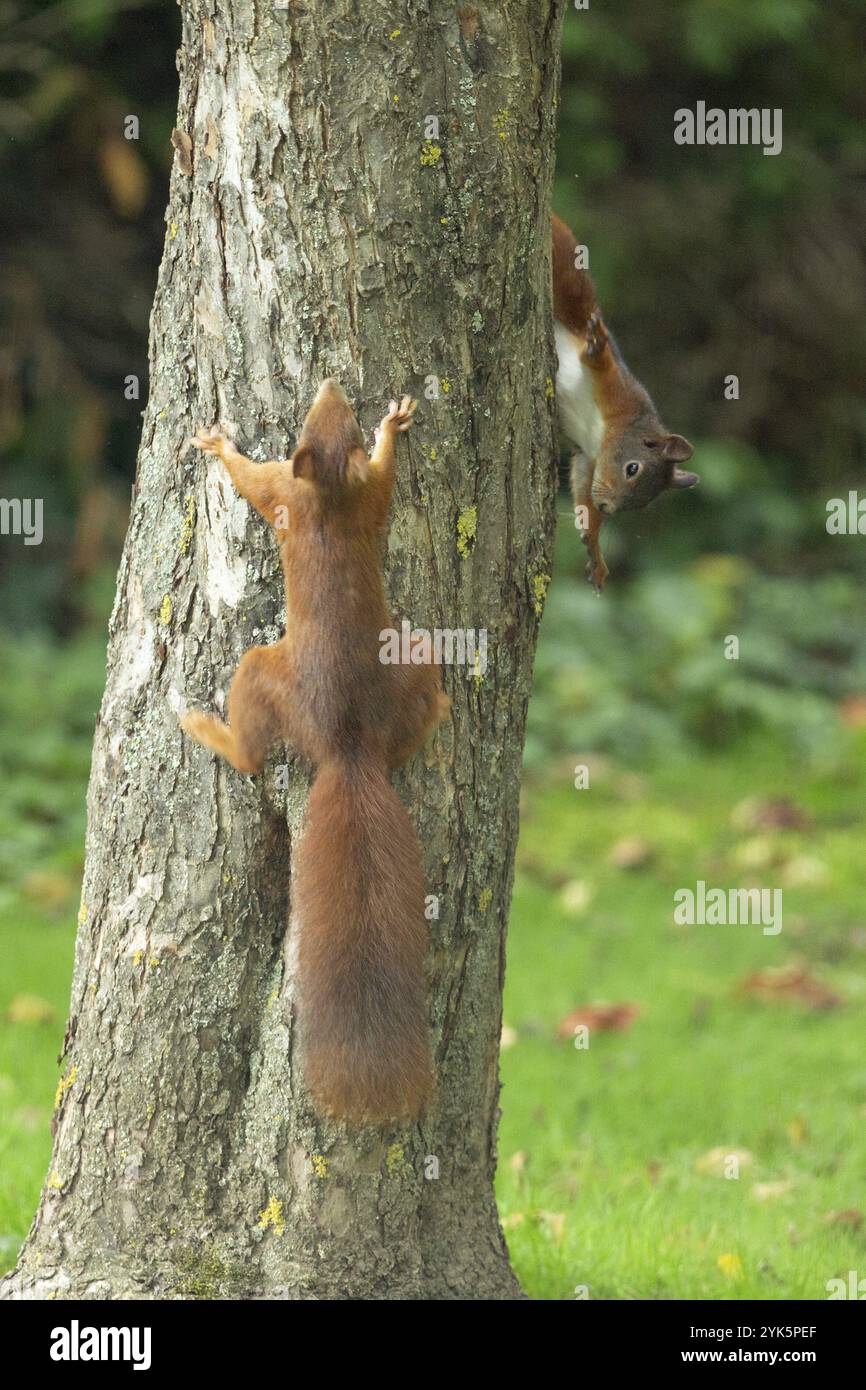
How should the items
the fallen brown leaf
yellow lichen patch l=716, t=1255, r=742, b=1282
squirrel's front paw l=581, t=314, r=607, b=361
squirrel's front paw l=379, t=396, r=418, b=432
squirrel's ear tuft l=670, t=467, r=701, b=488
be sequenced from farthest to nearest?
the fallen brown leaf
squirrel's ear tuft l=670, t=467, r=701, b=488
squirrel's front paw l=581, t=314, r=607, b=361
yellow lichen patch l=716, t=1255, r=742, b=1282
squirrel's front paw l=379, t=396, r=418, b=432

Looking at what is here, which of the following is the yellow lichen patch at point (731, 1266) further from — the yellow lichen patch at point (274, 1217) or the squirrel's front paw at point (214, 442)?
the squirrel's front paw at point (214, 442)

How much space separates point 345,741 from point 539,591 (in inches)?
22.0

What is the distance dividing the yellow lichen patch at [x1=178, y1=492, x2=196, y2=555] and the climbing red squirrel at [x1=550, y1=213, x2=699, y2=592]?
1.15m

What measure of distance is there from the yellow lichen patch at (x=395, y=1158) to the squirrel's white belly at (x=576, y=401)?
1.83m

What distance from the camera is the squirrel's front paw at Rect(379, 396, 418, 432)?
2.86m

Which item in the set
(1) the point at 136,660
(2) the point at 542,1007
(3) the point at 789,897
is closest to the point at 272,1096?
(1) the point at 136,660

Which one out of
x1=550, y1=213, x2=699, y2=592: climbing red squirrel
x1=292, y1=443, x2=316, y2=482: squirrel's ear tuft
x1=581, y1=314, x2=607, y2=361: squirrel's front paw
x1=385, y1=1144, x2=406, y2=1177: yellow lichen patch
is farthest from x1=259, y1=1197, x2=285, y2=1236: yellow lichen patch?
x1=581, y1=314, x2=607, y2=361: squirrel's front paw

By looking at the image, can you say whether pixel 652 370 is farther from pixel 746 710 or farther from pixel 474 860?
pixel 474 860

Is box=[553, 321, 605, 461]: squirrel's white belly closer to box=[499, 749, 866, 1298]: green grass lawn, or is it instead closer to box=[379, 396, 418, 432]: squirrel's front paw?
box=[379, 396, 418, 432]: squirrel's front paw

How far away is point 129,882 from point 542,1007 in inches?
111

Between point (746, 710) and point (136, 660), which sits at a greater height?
point (746, 710)

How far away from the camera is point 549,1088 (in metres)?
4.90

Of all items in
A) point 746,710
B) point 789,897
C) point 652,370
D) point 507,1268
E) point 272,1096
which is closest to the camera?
point 272,1096

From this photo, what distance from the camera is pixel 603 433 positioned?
3967mm
